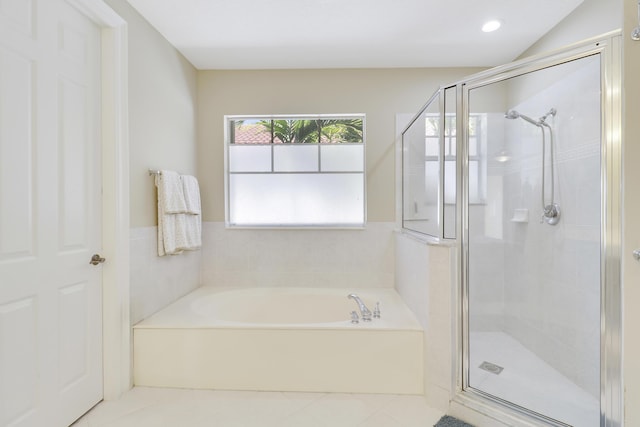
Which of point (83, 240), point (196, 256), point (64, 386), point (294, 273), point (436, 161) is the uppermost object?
point (436, 161)

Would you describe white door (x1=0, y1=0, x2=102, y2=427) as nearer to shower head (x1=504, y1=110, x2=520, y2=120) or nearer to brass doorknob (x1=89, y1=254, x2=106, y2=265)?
brass doorknob (x1=89, y1=254, x2=106, y2=265)

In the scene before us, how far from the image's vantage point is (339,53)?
2500 mm

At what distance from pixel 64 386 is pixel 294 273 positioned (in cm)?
170

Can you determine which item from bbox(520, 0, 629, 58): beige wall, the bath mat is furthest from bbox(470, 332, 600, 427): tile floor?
bbox(520, 0, 629, 58): beige wall

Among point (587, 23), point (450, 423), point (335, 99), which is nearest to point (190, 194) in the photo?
point (335, 99)

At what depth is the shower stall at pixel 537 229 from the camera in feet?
4.33

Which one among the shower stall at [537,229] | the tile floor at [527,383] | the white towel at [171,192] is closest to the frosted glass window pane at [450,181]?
the shower stall at [537,229]

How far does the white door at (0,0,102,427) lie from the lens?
127 cm

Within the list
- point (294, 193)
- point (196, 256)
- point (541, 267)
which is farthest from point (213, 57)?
point (541, 267)

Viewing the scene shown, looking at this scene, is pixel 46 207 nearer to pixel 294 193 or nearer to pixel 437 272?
pixel 294 193

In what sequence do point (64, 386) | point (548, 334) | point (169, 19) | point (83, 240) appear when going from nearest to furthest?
1. point (64, 386)
2. point (83, 240)
3. point (548, 334)
4. point (169, 19)

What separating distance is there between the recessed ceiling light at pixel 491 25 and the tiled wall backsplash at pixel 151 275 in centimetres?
271

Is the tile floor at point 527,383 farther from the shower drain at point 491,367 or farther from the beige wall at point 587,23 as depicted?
the beige wall at point 587,23

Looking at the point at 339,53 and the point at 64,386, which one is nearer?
the point at 64,386
